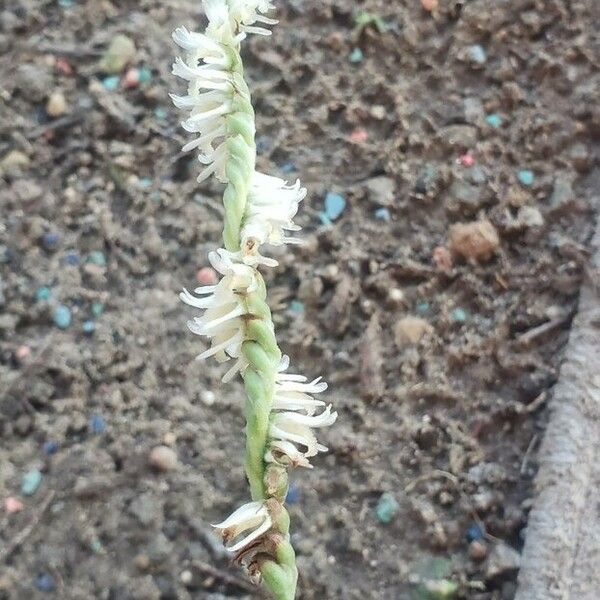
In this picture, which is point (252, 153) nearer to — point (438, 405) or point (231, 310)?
point (231, 310)

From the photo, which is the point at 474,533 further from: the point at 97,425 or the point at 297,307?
the point at 97,425

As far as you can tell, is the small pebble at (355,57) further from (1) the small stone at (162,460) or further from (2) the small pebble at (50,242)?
(1) the small stone at (162,460)

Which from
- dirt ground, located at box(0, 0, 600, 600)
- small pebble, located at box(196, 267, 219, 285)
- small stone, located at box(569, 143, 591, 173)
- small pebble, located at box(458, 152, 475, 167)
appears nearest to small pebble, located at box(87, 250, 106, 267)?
dirt ground, located at box(0, 0, 600, 600)

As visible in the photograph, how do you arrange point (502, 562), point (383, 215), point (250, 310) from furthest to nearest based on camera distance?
1. point (383, 215)
2. point (502, 562)
3. point (250, 310)

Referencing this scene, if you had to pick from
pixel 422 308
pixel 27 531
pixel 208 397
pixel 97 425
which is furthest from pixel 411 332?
pixel 27 531

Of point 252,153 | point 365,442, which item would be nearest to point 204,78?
point 252,153

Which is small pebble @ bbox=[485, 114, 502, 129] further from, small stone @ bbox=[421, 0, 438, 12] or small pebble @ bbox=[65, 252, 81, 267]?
small pebble @ bbox=[65, 252, 81, 267]

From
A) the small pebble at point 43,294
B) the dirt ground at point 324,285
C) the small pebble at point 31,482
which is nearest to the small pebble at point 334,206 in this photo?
the dirt ground at point 324,285

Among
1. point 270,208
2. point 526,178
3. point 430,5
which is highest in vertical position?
point 270,208
